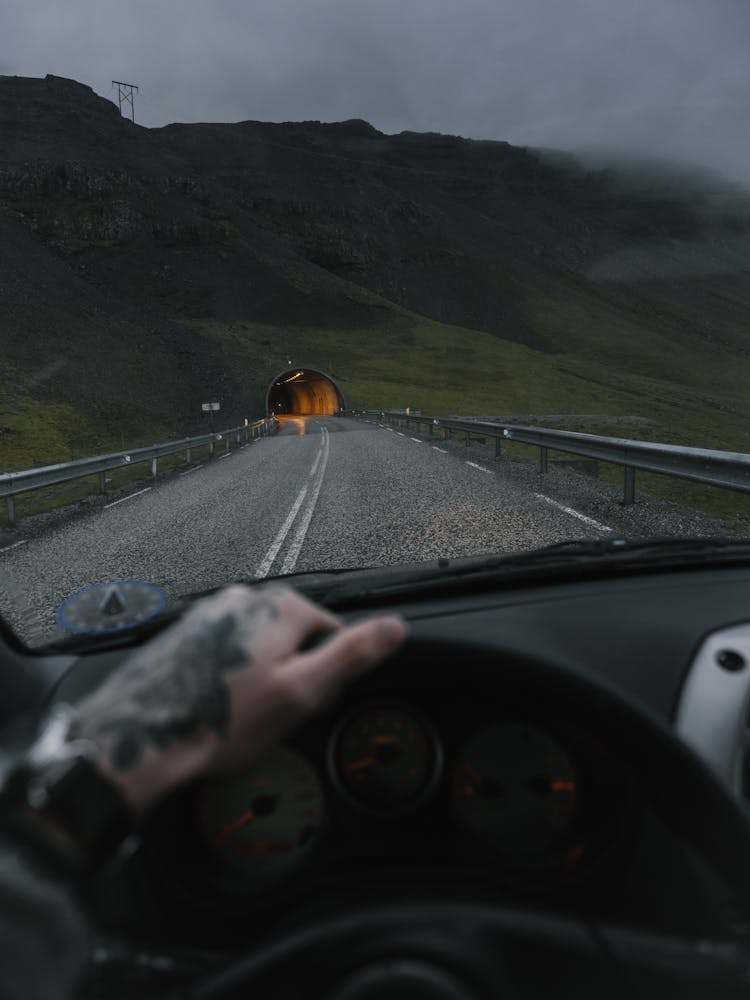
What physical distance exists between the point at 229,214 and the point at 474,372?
69.6 m

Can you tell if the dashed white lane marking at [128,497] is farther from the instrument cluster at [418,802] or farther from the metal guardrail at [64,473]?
the instrument cluster at [418,802]

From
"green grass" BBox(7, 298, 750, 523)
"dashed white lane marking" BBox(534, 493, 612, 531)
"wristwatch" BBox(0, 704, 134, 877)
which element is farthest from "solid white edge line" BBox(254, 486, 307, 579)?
"green grass" BBox(7, 298, 750, 523)

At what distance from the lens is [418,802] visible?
1.49 meters

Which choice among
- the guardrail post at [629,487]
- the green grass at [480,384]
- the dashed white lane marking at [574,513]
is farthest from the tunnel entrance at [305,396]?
the guardrail post at [629,487]

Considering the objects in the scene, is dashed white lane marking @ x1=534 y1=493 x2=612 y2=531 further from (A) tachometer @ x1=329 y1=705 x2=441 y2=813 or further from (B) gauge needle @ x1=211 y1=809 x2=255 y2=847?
(B) gauge needle @ x1=211 y1=809 x2=255 y2=847

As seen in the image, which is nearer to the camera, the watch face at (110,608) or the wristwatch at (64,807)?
the wristwatch at (64,807)

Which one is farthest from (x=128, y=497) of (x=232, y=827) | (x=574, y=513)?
(x=232, y=827)

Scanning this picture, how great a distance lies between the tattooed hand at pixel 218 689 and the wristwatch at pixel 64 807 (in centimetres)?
2

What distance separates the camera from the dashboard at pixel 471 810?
129cm

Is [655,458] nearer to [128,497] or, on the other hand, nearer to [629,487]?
[629,487]

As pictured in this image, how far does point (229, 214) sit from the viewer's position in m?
128

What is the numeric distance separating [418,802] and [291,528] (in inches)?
261

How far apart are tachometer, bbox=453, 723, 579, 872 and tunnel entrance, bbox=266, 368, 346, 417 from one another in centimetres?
5869

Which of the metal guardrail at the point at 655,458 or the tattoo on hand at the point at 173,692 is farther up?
the tattoo on hand at the point at 173,692
